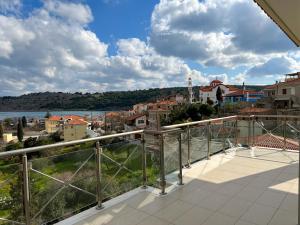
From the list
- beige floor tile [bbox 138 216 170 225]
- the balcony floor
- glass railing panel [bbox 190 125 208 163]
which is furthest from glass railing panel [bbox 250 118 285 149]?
beige floor tile [bbox 138 216 170 225]

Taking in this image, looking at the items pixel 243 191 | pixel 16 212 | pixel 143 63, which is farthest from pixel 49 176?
pixel 143 63

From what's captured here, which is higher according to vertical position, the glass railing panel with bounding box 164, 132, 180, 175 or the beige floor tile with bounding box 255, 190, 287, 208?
the glass railing panel with bounding box 164, 132, 180, 175

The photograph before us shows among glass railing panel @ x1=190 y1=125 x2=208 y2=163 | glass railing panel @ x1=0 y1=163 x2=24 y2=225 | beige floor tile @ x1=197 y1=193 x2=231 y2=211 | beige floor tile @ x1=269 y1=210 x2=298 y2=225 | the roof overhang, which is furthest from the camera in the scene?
glass railing panel @ x1=190 y1=125 x2=208 y2=163

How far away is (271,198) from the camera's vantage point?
303 centimetres

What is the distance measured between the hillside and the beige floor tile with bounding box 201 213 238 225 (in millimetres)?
57540

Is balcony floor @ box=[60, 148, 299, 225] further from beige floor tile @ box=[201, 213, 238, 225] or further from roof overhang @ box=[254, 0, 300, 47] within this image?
roof overhang @ box=[254, 0, 300, 47]

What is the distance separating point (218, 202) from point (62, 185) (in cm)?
189

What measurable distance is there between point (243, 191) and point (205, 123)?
1.85 metres

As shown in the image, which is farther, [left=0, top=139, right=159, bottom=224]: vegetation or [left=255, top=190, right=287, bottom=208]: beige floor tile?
[left=255, top=190, right=287, bottom=208]: beige floor tile

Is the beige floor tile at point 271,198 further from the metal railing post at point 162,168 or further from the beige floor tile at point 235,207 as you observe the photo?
the metal railing post at point 162,168

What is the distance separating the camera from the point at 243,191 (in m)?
3.26

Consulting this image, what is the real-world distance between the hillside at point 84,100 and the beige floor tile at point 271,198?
57053 millimetres

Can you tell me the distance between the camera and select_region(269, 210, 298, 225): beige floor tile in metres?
2.44

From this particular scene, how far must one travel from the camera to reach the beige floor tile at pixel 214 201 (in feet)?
9.29
